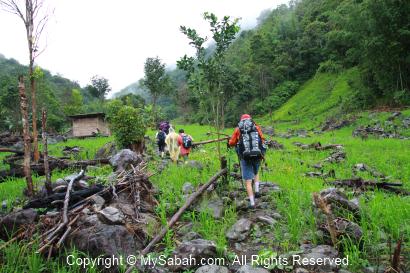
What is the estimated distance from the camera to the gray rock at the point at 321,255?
160 inches

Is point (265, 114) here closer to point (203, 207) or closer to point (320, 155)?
point (320, 155)

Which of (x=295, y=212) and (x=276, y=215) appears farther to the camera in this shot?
(x=276, y=215)

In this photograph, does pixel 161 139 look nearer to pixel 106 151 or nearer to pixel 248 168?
pixel 106 151

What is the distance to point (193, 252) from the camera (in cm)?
438

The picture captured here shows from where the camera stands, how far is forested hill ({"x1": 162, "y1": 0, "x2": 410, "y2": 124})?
2813 cm

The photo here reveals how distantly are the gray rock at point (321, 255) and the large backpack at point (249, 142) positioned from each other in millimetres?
2859

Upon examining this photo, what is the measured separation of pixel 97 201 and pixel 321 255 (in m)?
4.13

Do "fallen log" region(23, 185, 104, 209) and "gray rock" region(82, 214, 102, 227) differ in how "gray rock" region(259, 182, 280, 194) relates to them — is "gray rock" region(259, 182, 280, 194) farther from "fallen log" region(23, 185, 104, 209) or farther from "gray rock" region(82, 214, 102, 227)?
"fallen log" region(23, 185, 104, 209)

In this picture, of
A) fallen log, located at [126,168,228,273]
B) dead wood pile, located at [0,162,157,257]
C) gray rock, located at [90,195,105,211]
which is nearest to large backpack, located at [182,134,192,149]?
dead wood pile, located at [0,162,157,257]

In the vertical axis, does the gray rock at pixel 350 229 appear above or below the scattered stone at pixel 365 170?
above

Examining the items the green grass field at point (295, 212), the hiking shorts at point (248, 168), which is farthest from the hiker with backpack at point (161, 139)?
the hiking shorts at point (248, 168)

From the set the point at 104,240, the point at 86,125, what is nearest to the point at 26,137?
the point at 104,240

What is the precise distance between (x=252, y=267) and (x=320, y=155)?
36.5ft

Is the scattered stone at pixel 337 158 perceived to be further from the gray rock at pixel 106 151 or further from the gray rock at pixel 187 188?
the gray rock at pixel 106 151
